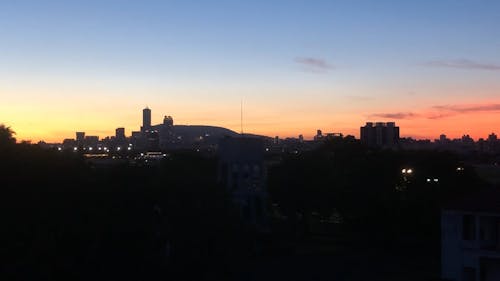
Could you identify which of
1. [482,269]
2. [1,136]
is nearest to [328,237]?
[482,269]

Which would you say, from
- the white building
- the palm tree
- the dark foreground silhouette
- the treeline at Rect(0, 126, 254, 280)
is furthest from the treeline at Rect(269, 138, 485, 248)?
the palm tree

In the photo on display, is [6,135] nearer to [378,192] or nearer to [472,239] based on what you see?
[472,239]

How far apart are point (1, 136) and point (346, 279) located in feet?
59.6

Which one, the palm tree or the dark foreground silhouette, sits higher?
the palm tree

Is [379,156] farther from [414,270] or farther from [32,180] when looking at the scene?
[32,180]

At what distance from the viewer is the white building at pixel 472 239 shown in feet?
101

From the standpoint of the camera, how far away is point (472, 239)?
3130 cm

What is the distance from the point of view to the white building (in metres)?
30.8

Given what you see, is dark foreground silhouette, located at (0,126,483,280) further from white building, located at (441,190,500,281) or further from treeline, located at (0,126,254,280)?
white building, located at (441,190,500,281)

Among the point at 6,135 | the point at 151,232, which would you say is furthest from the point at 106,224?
the point at 6,135

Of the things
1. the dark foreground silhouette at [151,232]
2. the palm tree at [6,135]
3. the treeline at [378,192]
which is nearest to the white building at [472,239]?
the dark foreground silhouette at [151,232]

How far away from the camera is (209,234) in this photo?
27.0 metres

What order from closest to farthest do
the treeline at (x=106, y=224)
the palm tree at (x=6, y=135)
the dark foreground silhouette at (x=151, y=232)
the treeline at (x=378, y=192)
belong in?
the treeline at (x=106, y=224), the dark foreground silhouette at (x=151, y=232), the palm tree at (x=6, y=135), the treeline at (x=378, y=192)

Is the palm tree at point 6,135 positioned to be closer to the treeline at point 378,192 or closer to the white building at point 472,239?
the white building at point 472,239
